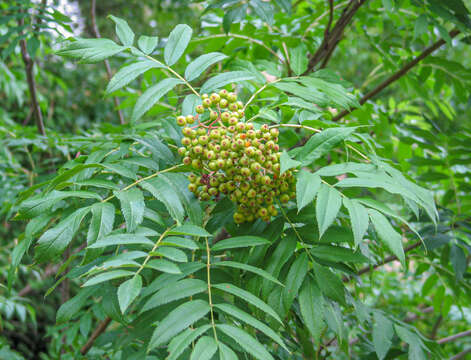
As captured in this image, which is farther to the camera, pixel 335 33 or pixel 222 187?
pixel 335 33

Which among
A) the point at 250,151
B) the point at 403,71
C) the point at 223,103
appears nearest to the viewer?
the point at 250,151

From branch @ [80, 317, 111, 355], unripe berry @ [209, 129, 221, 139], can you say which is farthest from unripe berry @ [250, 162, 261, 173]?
branch @ [80, 317, 111, 355]

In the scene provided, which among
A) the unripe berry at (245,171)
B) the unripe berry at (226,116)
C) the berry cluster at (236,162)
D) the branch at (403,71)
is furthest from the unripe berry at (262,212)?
the branch at (403,71)

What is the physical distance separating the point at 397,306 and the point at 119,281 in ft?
6.59

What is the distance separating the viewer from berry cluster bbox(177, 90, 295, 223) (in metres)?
0.83

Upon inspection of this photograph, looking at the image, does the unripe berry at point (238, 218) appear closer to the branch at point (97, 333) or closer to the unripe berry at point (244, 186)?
the unripe berry at point (244, 186)

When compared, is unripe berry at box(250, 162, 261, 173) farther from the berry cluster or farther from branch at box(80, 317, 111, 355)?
branch at box(80, 317, 111, 355)

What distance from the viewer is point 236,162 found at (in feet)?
2.78

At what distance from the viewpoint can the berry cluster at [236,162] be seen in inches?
32.7

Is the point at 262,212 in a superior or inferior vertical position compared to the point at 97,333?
superior

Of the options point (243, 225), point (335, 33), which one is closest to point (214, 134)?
point (243, 225)

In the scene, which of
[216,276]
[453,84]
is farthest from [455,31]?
[216,276]

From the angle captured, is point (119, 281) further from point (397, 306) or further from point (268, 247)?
point (397, 306)

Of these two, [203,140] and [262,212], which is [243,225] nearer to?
[262,212]
